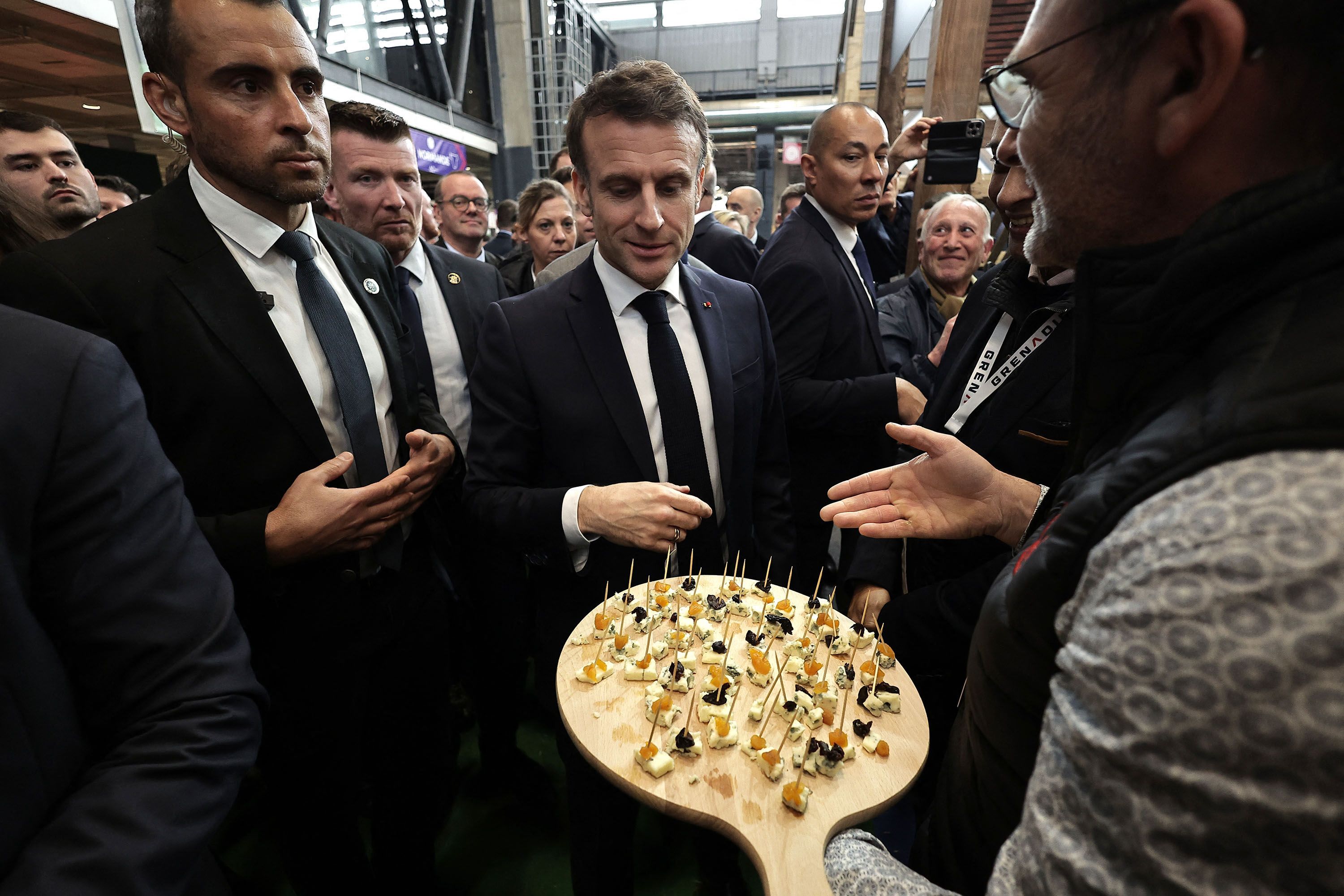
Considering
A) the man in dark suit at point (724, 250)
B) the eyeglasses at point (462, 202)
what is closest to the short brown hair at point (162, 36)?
the man in dark suit at point (724, 250)

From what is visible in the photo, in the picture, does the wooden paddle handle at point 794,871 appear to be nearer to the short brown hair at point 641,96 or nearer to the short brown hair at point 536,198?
the short brown hair at point 641,96

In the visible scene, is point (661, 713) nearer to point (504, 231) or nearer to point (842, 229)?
point (842, 229)

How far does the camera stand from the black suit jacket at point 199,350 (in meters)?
1.32

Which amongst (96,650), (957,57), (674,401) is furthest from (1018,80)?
(957,57)

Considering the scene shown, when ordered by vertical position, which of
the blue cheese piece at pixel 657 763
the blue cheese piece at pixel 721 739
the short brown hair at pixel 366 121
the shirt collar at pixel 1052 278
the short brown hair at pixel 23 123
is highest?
the short brown hair at pixel 23 123

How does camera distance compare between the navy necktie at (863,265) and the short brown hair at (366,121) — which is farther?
the navy necktie at (863,265)

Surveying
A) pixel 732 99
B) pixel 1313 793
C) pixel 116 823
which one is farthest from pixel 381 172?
pixel 732 99

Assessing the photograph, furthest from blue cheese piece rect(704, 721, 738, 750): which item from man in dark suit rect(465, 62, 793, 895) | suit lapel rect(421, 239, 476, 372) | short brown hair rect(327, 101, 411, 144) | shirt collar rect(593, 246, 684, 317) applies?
short brown hair rect(327, 101, 411, 144)

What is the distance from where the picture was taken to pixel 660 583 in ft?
5.48

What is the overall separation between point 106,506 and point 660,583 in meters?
1.17

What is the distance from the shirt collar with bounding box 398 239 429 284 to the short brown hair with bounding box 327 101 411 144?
47cm

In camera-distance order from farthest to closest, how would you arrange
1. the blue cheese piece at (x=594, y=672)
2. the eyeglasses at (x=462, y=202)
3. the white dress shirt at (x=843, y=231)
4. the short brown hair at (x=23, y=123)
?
the eyeglasses at (x=462, y=202), the short brown hair at (x=23, y=123), the white dress shirt at (x=843, y=231), the blue cheese piece at (x=594, y=672)

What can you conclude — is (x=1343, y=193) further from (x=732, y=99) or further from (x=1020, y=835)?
(x=732, y=99)

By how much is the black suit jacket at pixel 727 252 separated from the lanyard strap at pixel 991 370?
1915mm
